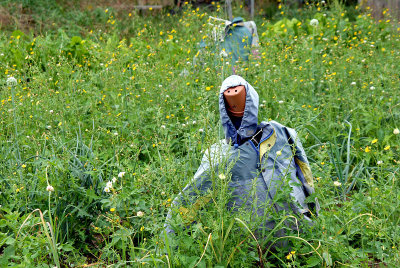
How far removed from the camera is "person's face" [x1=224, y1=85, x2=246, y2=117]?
2611mm

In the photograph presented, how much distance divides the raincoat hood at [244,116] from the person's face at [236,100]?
0.03m

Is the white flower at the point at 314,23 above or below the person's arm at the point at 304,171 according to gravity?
above

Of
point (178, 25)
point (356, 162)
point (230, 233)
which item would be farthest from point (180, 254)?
point (178, 25)

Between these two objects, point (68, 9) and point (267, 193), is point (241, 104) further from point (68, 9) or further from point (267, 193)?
point (68, 9)

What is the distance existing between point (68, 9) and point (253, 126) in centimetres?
755

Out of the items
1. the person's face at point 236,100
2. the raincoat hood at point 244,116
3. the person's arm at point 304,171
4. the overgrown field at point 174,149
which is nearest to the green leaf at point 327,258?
the overgrown field at point 174,149

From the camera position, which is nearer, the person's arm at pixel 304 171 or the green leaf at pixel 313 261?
the green leaf at pixel 313 261

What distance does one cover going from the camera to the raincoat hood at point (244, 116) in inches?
103

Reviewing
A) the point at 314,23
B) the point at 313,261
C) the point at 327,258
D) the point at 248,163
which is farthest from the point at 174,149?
the point at 314,23

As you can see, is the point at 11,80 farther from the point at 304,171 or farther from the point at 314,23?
the point at 314,23

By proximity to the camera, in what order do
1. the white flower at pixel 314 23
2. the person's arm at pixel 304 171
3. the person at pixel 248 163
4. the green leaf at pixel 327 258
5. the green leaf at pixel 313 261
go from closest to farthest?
1. the green leaf at pixel 327 258
2. the green leaf at pixel 313 261
3. the person at pixel 248 163
4. the person's arm at pixel 304 171
5. the white flower at pixel 314 23

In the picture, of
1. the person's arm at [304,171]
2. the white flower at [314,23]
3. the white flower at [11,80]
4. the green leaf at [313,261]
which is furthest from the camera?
the white flower at [314,23]

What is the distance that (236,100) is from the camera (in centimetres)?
263

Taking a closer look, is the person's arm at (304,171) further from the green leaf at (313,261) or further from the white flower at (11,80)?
the white flower at (11,80)
